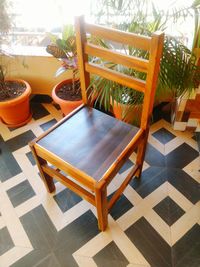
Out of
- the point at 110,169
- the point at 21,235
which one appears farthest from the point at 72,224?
the point at 110,169

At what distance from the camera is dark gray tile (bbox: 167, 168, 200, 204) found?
1431 millimetres

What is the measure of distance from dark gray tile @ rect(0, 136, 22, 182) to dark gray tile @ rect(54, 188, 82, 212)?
1.16ft

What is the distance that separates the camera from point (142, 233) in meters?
1.29

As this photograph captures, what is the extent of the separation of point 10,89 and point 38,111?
12.1 inches

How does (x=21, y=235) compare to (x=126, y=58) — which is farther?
(x=21, y=235)

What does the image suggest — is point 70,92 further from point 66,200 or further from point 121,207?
point 121,207

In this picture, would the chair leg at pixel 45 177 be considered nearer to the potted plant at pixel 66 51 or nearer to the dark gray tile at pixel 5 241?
the dark gray tile at pixel 5 241

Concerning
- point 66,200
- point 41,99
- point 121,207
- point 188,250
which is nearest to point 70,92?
point 41,99

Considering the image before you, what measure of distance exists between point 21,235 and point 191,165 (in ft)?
3.78

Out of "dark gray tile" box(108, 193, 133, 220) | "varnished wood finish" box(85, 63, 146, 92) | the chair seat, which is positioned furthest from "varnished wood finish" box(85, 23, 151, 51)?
"dark gray tile" box(108, 193, 133, 220)

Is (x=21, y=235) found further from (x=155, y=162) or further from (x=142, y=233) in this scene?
(x=155, y=162)

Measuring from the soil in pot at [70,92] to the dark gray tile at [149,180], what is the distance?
72 cm

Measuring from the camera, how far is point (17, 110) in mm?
1798

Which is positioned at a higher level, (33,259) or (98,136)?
(98,136)
